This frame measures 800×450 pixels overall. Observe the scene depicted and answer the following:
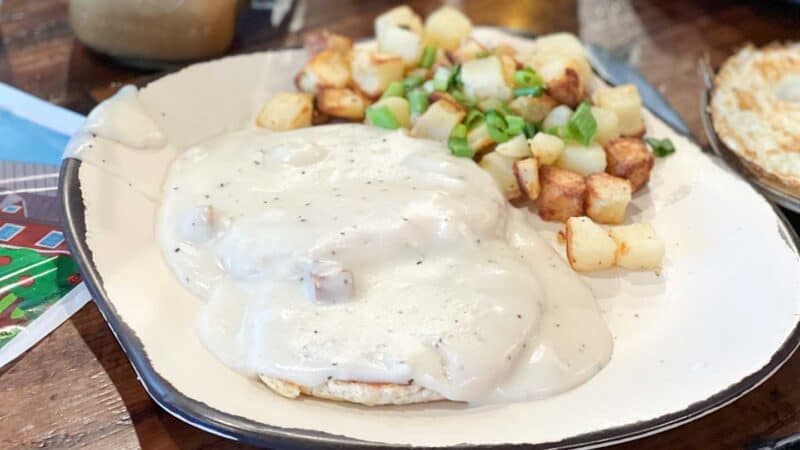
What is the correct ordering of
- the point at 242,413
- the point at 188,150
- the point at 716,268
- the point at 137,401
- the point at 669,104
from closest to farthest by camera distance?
the point at 242,413 < the point at 137,401 < the point at 716,268 < the point at 188,150 < the point at 669,104

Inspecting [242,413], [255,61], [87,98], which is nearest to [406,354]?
[242,413]

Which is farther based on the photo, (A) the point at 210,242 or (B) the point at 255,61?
(B) the point at 255,61

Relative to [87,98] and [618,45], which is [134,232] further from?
[618,45]

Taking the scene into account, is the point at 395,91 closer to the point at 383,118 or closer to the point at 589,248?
the point at 383,118

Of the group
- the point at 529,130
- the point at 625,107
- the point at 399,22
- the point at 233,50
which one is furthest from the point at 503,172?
the point at 233,50

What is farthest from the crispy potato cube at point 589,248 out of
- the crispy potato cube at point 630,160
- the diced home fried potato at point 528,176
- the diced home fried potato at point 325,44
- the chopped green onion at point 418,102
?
the diced home fried potato at point 325,44

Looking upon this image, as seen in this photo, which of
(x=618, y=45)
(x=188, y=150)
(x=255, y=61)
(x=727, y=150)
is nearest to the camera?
(x=188, y=150)

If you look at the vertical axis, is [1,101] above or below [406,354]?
below

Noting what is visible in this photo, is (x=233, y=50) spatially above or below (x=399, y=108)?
below
